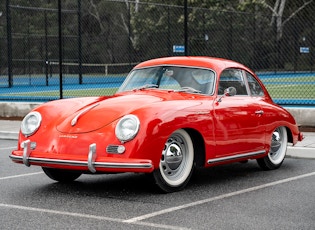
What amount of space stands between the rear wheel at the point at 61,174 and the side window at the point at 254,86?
260cm

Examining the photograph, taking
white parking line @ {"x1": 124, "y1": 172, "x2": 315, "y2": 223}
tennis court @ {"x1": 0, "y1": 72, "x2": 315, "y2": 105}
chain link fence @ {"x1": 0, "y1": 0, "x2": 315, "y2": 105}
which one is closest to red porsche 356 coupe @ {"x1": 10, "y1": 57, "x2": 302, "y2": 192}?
white parking line @ {"x1": 124, "y1": 172, "x2": 315, "y2": 223}

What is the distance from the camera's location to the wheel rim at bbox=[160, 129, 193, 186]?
7008 millimetres

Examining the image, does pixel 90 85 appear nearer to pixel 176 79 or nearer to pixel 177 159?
pixel 176 79

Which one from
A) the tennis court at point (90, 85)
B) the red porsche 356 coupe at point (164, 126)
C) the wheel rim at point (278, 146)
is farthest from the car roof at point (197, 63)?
the tennis court at point (90, 85)

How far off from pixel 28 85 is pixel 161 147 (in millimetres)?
21662

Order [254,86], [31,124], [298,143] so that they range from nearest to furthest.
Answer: [31,124] < [254,86] < [298,143]

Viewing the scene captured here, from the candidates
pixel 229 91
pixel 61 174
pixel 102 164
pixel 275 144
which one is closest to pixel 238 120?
pixel 229 91

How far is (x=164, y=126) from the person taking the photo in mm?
6812

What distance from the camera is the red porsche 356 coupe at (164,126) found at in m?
6.68

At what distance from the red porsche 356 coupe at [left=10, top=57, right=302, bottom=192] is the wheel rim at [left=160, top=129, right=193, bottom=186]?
1 cm

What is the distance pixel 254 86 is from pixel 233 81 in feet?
1.65

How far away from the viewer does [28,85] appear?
27688mm

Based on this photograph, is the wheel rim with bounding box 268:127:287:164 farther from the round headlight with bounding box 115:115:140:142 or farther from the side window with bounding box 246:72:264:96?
the round headlight with bounding box 115:115:140:142

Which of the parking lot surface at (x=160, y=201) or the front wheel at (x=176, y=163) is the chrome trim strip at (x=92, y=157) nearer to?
the parking lot surface at (x=160, y=201)
